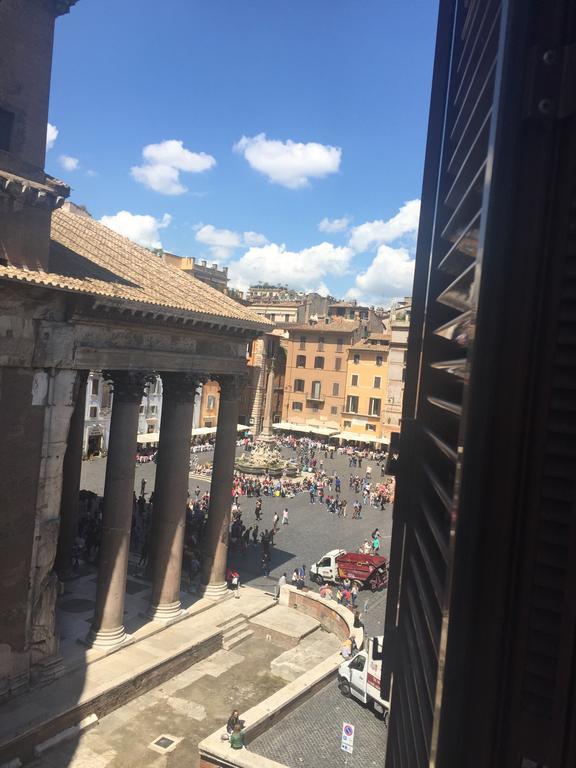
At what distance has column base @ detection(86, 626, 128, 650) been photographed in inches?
453

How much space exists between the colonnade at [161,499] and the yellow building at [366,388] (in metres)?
30.3

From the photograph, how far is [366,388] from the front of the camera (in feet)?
152

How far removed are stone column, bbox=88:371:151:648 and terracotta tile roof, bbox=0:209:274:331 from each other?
1677 mm

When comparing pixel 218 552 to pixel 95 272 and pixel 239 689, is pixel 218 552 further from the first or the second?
pixel 95 272

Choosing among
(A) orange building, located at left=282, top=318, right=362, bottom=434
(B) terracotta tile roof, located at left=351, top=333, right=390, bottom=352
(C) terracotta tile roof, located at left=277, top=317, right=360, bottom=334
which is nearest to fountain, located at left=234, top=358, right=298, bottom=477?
(A) orange building, located at left=282, top=318, right=362, bottom=434

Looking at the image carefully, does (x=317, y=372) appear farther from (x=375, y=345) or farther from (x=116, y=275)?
(x=116, y=275)

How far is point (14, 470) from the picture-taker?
951cm

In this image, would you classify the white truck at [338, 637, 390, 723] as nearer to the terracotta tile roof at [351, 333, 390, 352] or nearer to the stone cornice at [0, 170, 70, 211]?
the stone cornice at [0, 170, 70, 211]

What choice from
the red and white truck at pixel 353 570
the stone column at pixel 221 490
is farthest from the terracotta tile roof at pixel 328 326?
the stone column at pixel 221 490

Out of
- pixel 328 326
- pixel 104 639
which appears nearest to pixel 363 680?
pixel 104 639

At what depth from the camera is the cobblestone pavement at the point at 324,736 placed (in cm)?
988

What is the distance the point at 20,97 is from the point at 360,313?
47.6 m

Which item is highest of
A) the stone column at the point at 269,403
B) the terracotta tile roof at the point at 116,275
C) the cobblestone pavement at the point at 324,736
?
the terracotta tile roof at the point at 116,275

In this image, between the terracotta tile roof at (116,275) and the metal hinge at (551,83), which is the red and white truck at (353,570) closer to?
the terracotta tile roof at (116,275)
